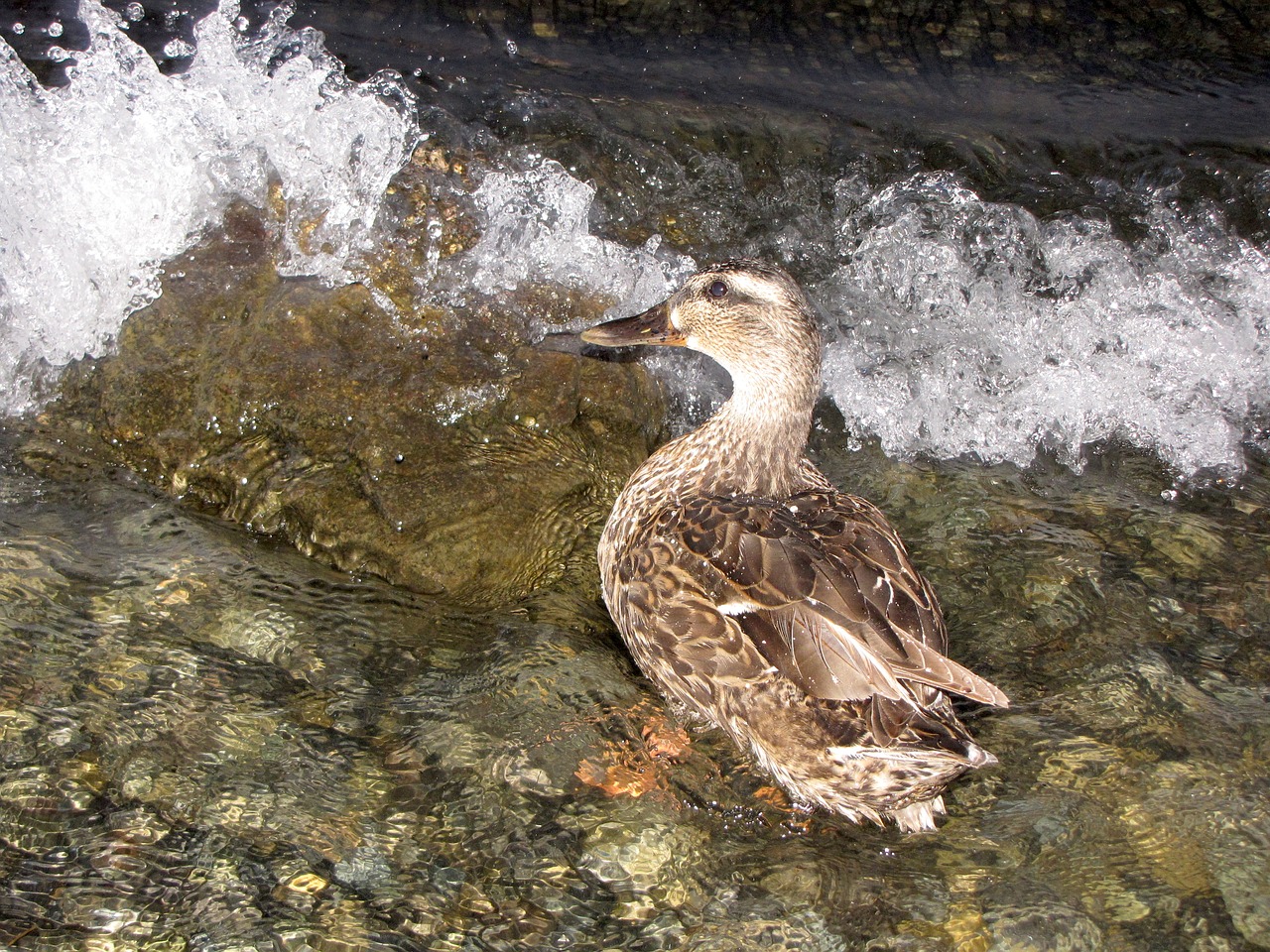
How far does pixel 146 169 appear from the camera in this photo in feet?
16.6

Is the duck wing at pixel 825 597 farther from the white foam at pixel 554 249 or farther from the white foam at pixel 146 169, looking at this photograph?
the white foam at pixel 146 169

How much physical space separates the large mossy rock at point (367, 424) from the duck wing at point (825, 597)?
0.71m

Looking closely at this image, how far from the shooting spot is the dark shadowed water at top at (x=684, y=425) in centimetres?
298

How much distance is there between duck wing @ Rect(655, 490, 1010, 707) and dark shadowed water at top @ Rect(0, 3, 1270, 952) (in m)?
0.45

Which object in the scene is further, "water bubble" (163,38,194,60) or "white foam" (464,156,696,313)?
"water bubble" (163,38,194,60)

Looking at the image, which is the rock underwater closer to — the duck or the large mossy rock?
the large mossy rock

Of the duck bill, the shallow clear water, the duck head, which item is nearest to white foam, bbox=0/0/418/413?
the shallow clear water

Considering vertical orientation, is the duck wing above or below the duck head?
below

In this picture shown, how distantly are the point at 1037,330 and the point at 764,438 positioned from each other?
2.24 metres

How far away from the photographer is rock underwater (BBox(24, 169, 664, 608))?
417 cm

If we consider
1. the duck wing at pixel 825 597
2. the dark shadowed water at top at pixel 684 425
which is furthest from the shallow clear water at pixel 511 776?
the duck wing at pixel 825 597

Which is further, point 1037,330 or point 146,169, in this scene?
point 1037,330

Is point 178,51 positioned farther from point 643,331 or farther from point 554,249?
point 643,331

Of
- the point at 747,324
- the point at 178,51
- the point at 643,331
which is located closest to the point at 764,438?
the point at 747,324
